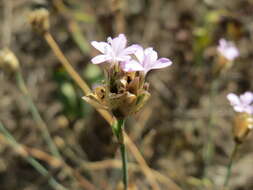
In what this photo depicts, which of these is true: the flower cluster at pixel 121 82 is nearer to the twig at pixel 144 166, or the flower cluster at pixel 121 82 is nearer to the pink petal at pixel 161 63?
the pink petal at pixel 161 63

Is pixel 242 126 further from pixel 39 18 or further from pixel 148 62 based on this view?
Answer: pixel 39 18

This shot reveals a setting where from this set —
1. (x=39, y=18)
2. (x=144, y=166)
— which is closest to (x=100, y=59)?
(x=39, y=18)

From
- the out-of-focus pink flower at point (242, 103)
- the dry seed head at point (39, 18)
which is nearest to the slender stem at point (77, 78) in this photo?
the dry seed head at point (39, 18)

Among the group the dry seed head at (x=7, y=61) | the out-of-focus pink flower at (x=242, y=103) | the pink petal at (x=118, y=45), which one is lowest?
the out-of-focus pink flower at (x=242, y=103)

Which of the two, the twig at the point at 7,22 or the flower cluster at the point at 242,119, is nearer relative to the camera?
the flower cluster at the point at 242,119

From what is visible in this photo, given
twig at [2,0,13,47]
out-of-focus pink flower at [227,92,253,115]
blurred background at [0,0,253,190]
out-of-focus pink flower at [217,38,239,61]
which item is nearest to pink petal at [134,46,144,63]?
out-of-focus pink flower at [227,92,253,115]

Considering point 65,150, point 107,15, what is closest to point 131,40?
point 107,15

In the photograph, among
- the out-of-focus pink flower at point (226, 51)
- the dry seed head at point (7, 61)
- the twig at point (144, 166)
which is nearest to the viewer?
the dry seed head at point (7, 61)
